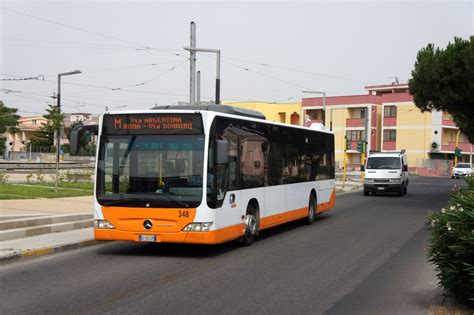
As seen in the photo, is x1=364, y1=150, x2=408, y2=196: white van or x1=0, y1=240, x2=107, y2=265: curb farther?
x1=364, y1=150, x2=408, y2=196: white van

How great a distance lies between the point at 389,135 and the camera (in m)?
78.9

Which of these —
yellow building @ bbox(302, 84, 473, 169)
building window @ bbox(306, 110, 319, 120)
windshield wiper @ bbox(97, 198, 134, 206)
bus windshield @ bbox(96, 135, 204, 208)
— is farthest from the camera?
building window @ bbox(306, 110, 319, 120)

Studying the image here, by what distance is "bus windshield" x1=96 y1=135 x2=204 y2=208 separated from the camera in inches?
417

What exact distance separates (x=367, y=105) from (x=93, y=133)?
71.0 meters

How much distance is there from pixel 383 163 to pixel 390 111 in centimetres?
4852

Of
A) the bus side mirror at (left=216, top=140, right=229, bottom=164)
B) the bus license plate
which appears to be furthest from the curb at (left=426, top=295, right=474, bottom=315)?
the bus license plate

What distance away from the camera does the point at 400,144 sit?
77375mm

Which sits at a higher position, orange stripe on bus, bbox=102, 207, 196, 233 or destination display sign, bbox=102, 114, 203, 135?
destination display sign, bbox=102, 114, 203, 135

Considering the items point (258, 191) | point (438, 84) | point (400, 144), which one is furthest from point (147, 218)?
point (400, 144)

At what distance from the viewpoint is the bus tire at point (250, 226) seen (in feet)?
40.0

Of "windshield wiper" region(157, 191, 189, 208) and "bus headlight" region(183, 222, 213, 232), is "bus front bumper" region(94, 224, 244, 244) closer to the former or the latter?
"bus headlight" region(183, 222, 213, 232)

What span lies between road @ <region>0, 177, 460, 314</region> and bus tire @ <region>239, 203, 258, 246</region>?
1.00 ft

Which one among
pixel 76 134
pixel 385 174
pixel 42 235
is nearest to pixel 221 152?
pixel 76 134

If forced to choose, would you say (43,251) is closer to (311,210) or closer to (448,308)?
(448,308)
